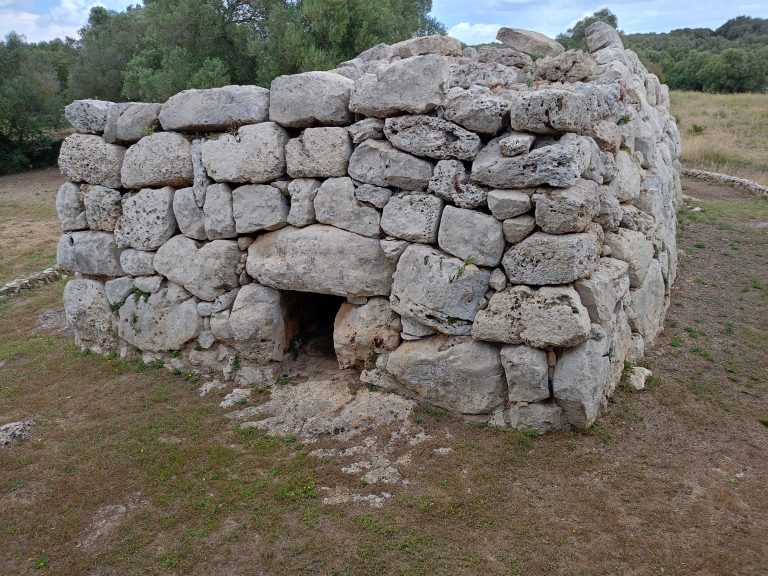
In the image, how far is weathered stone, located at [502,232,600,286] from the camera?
5043mm

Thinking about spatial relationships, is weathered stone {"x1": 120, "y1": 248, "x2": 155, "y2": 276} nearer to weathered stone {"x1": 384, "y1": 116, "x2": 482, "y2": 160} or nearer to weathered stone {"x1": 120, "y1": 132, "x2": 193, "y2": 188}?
weathered stone {"x1": 120, "y1": 132, "x2": 193, "y2": 188}

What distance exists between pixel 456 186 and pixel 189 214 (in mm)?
3225

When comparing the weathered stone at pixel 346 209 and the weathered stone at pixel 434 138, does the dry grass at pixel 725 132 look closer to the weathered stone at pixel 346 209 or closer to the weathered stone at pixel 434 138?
the weathered stone at pixel 434 138

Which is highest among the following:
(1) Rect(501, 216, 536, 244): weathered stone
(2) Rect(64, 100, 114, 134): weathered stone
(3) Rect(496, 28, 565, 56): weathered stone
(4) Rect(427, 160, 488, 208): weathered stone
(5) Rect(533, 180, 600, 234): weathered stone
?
(3) Rect(496, 28, 565, 56): weathered stone

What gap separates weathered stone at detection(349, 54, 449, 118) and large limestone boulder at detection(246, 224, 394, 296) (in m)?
1.34

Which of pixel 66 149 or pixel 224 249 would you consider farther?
pixel 66 149

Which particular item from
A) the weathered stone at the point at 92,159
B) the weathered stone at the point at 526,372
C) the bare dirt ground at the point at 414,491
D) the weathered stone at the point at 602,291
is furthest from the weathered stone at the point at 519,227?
the weathered stone at the point at 92,159

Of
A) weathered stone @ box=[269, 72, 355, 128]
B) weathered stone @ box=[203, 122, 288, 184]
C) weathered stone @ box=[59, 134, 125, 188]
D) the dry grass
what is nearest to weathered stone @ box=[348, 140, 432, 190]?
weathered stone @ box=[269, 72, 355, 128]

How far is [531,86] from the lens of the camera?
631 cm

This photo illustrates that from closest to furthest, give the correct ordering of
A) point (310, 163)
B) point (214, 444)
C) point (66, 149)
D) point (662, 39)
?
point (214, 444) < point (310, 163) < point (66, 149) < point (662, 39)

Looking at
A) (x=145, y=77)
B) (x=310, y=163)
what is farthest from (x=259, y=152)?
(x=145, y=77)

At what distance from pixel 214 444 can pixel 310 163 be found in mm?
3034

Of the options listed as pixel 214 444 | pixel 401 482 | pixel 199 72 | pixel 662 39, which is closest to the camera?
pixel 401 482

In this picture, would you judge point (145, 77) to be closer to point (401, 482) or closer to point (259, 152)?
point (259, 152)
